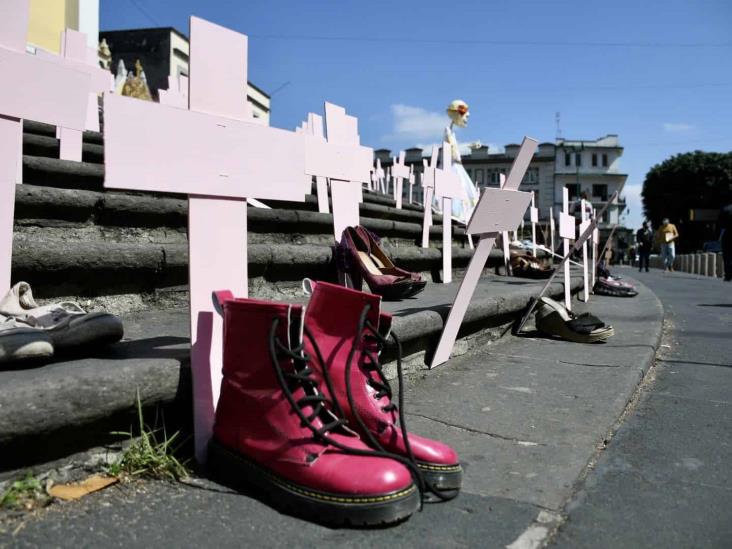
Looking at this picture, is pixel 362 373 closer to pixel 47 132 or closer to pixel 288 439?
pixel 288 439

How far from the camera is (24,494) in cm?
131

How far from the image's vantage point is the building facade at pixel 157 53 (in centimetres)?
3397

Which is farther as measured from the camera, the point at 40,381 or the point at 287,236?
the point at 287,236

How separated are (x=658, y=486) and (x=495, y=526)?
22.0 inches

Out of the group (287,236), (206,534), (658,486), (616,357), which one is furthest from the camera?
(287,236)

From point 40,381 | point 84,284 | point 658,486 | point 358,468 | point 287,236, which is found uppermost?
point 287,236

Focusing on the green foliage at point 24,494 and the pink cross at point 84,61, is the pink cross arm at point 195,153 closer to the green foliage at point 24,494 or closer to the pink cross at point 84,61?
the green foliage at point 24,494

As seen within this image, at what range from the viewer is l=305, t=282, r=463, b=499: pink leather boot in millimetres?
1458

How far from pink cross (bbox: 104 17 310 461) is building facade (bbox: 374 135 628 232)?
217ft

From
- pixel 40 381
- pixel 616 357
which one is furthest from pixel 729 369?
pixel 40 381

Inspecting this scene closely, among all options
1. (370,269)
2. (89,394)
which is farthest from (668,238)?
(89,394)

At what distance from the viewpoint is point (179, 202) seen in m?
3.28

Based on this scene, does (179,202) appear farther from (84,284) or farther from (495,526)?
(495,526)

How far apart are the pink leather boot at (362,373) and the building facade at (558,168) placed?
218 ft
